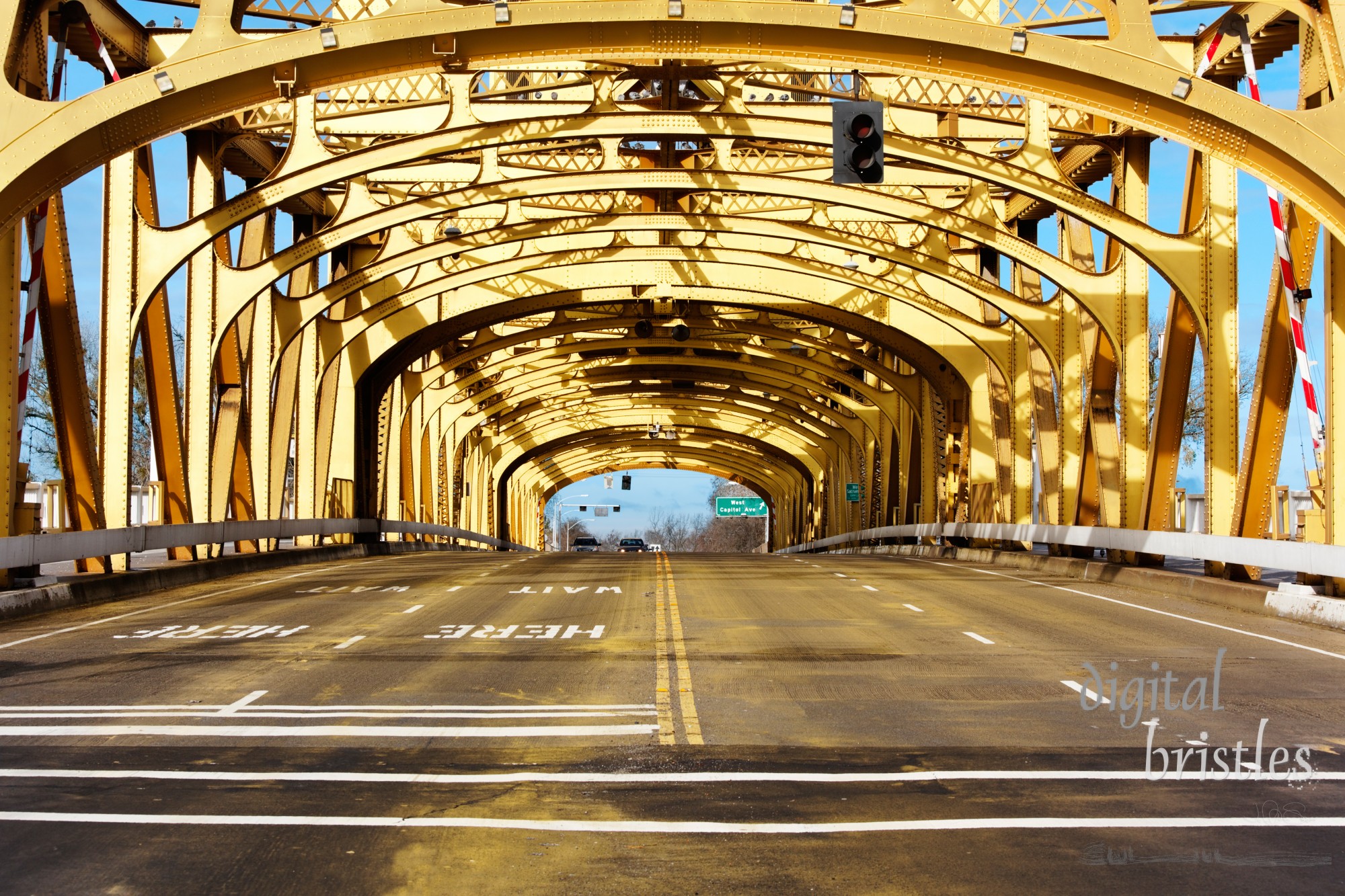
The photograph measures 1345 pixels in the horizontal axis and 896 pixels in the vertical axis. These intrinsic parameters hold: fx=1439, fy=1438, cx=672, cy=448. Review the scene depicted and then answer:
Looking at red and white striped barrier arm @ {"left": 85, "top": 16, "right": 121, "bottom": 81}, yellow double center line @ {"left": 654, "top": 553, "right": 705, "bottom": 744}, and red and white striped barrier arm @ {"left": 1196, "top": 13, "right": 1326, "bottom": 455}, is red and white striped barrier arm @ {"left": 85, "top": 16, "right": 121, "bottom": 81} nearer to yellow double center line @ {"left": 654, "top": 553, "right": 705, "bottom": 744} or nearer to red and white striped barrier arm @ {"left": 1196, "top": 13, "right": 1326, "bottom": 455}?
yellow double center line @ {"left": 654, "top": 553, "right": 705, "bottom": 744}

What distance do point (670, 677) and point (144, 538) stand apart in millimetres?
12944

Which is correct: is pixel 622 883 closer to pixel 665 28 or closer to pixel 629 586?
pixel 665 28

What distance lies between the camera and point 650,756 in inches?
322

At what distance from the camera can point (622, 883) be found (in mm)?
5574

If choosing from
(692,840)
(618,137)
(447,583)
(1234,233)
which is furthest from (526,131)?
(692,840)

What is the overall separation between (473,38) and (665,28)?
7.55 ft

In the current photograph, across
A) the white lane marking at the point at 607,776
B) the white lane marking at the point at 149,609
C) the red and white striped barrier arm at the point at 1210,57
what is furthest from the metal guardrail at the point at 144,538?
the red and white striped barrier arm at the point at 1210,57

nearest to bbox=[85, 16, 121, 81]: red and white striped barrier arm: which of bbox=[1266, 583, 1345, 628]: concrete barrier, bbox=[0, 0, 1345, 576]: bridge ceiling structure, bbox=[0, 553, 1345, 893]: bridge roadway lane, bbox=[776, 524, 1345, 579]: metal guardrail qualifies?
→ bbox=[0, 0, 1345, 576]: bridge ceiling structure

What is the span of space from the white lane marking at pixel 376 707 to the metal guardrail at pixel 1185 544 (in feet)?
32.2

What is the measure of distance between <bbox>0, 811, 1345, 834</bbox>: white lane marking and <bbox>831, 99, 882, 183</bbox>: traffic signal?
943 cm

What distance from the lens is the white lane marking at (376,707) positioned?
9.80m

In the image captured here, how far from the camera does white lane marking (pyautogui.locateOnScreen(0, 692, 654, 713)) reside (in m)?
Answer: 9.80

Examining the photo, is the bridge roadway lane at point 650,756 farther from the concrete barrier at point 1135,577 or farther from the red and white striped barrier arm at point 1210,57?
the red and white striped barrier arm at point 1210,57

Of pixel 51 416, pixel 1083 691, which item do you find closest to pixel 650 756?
pixel 1083 691
